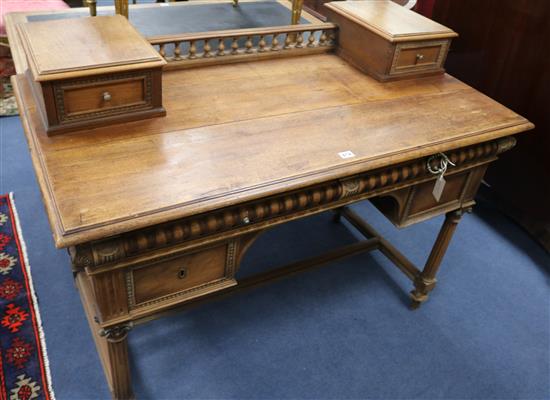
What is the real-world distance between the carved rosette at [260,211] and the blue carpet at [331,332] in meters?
0.73

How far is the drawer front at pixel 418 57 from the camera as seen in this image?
5.19ft

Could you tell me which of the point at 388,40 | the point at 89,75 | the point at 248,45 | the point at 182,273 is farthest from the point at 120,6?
the point at 182,273

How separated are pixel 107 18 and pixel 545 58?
171cm

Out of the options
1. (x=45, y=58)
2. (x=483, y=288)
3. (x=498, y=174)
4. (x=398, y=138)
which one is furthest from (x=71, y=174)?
(x=498, y=174)

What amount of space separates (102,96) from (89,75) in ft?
0.22

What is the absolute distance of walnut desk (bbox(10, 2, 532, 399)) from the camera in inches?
40.1

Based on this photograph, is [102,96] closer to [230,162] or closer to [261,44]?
[230,162]

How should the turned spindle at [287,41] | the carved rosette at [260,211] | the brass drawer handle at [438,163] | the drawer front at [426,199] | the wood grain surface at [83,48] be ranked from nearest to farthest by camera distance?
the carved rosette at [260,211], the wood grain surface at [83,48], the brass drawer handle at [438,163], the drawer front at [426,199], the turned spindle at [287,41]

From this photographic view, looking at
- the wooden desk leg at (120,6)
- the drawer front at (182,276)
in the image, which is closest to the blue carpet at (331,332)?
→ the drawer front at (182,276)

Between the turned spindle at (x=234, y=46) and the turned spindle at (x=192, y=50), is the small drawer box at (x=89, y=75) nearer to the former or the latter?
the turned spindle at (x=192, y=50)

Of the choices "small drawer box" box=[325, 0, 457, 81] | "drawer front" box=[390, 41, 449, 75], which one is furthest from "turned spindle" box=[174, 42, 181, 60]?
"drawer front" box=[390, 41, 449, 75]

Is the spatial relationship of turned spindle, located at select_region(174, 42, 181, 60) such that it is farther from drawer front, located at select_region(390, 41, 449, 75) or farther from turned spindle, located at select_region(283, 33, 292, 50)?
drawer front, located at select_region(390, 41, 449, 75)

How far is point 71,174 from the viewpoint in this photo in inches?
41.3

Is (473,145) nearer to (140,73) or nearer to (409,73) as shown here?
(409,73)
